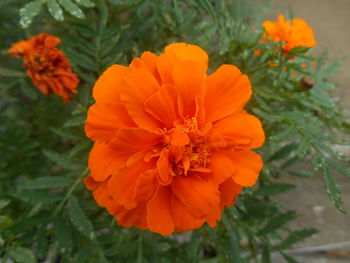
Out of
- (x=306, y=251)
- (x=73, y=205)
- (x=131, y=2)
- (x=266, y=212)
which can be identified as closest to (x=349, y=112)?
(x=306, y=251)

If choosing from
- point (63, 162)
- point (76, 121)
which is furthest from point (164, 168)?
point (63, 162)

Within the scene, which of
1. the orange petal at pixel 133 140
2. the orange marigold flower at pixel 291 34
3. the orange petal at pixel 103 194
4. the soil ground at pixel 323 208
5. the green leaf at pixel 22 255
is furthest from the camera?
the soil ground at pixel 323 208

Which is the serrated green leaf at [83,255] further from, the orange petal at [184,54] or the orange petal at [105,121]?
the orange petal at [184,54]

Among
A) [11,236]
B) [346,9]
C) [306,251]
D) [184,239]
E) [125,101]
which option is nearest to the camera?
[125,101]

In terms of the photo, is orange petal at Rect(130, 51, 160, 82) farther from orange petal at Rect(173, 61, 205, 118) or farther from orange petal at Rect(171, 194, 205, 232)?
orange petal at Rect(171, 194, 205, 232)

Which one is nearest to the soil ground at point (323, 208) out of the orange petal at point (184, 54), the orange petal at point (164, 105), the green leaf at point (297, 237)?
the green leaf at point (297, 237)

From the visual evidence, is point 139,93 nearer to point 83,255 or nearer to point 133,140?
point 133,140

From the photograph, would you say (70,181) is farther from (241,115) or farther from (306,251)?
(306,251)
